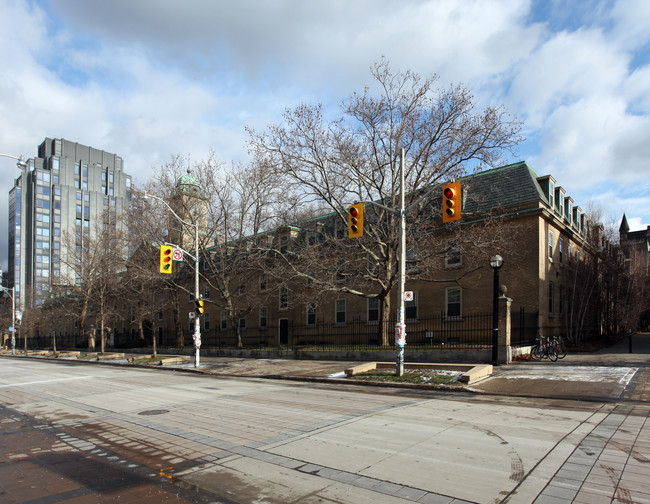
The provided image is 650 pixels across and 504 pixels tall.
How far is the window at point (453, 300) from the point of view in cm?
2822

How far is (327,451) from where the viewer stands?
6.49m

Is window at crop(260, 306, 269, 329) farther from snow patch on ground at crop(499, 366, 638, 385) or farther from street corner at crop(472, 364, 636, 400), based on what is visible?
snow patch on ground at crop(499, 366, 638, 385)

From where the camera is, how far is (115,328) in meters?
61.0

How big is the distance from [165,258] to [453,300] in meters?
18.0

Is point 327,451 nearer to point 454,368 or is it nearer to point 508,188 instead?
point 454,368

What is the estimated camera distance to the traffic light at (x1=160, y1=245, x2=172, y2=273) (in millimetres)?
19994

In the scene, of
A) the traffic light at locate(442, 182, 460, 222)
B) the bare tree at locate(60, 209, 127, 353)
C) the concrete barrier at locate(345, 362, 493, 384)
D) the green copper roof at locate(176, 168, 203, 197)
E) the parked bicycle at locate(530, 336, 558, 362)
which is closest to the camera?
the traffic light at locate(442, 182, 460, 222)

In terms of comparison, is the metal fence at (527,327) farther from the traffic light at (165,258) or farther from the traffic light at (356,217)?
the traffic light at (165,258)

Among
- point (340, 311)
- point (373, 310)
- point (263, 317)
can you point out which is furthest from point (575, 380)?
point (263, 317)

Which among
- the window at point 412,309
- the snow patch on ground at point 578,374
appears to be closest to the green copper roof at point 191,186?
the window at point 412,309

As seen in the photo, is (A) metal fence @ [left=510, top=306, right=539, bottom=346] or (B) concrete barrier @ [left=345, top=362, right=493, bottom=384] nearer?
(B) concrete barrier @ [left=345, top=362, right=493, bottom=384]

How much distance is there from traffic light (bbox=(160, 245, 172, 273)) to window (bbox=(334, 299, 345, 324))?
16.6 meters

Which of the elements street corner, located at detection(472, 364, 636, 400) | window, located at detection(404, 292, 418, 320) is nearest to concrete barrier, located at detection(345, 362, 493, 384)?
street corner, located at detection(472, 364, 636, 400)

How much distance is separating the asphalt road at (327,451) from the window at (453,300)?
55.9ft
